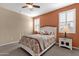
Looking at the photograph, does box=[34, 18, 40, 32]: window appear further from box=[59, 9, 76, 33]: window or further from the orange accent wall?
box=[59, 9, 76, 33]: window

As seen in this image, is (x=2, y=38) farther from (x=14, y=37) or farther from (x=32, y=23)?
(x=32, y=23)

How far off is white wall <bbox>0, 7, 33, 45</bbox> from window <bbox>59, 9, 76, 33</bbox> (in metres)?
2.72

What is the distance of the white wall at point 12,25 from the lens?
466 centimetres

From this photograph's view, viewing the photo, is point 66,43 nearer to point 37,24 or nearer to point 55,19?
point 55,19

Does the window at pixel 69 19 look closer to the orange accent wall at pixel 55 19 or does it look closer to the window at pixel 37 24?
the orange accent wall at pixel 55 19

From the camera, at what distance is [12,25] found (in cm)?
529

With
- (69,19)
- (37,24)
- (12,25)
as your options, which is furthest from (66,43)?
(12,25)

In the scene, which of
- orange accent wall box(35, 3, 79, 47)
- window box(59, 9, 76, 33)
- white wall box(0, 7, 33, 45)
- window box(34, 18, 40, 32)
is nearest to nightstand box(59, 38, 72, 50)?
orange accent wall box(35, 3, 79, 47)

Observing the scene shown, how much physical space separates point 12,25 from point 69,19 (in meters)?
3.48

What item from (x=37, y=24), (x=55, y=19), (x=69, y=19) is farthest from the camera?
(x=37, y=24)

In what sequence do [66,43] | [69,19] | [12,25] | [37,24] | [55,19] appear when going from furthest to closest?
1. [37,24]
2. [12,25]
3. [55,19]
4. [69,19]
5. [66,43]

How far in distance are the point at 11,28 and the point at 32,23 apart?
197cm

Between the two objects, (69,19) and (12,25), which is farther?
(12,25)

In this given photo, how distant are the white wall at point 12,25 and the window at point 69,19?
8.93 feet
